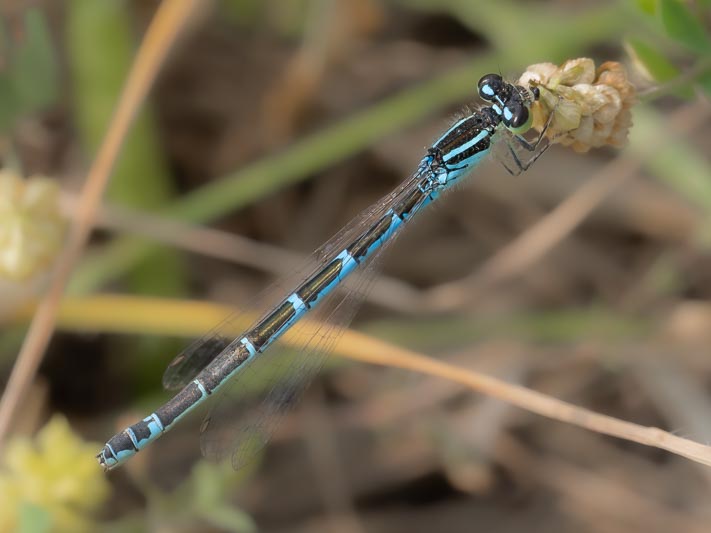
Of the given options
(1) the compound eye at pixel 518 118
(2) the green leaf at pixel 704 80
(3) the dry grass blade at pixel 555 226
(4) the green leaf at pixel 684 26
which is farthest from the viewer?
(3) the dry grass blade at pixel 555 226

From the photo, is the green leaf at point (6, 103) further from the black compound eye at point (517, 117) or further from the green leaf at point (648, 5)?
the green leaf at point (648, 5)

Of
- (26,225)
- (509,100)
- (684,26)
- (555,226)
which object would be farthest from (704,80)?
(26,225)

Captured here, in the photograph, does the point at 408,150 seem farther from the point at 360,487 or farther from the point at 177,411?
the point at 177,411

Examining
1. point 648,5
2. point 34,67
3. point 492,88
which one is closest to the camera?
point 648,5

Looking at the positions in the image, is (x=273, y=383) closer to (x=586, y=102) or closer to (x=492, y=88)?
(x=492, y=88)

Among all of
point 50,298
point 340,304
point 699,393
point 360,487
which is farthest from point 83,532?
point 699,393

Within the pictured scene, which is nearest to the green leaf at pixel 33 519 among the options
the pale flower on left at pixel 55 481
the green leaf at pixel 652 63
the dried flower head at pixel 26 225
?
the pale flower on left at pixel 55 481

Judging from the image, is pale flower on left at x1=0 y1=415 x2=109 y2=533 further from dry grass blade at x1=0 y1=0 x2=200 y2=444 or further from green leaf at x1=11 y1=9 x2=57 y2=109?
green leaf at x1=11 y1=9 x2=57 y2=109
